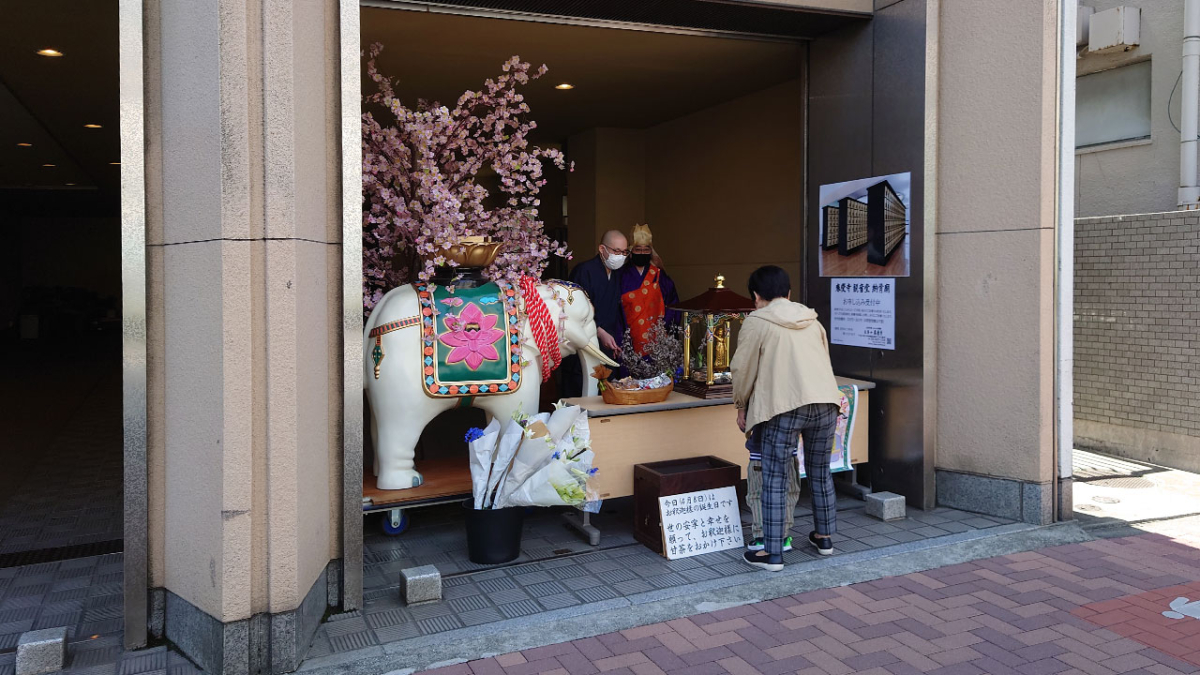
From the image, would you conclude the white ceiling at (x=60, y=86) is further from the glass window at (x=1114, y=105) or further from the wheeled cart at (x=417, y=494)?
the glass window at (x=1114, y=105)

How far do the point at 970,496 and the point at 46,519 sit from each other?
596 centimetres

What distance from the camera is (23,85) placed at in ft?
26.9

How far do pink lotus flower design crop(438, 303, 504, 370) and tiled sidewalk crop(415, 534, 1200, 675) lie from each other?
1765 millimetres

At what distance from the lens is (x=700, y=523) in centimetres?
485

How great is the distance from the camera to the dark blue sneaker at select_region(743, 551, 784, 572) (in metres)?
4.58

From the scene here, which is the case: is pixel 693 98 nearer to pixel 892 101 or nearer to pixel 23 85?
pixel 892 101

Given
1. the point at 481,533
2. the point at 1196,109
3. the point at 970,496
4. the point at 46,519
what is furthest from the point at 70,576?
the point at 1196,109

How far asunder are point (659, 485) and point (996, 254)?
2.64 metres

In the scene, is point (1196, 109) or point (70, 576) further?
point (1196, 109)

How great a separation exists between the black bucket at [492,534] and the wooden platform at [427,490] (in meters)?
0.25

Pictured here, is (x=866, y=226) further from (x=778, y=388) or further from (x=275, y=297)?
(x=275, y=297)

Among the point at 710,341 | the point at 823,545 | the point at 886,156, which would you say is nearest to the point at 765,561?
the point at 823,545

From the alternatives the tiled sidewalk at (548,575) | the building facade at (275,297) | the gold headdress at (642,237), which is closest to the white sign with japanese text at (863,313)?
the building facade at (275,297)

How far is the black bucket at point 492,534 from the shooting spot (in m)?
4.60
